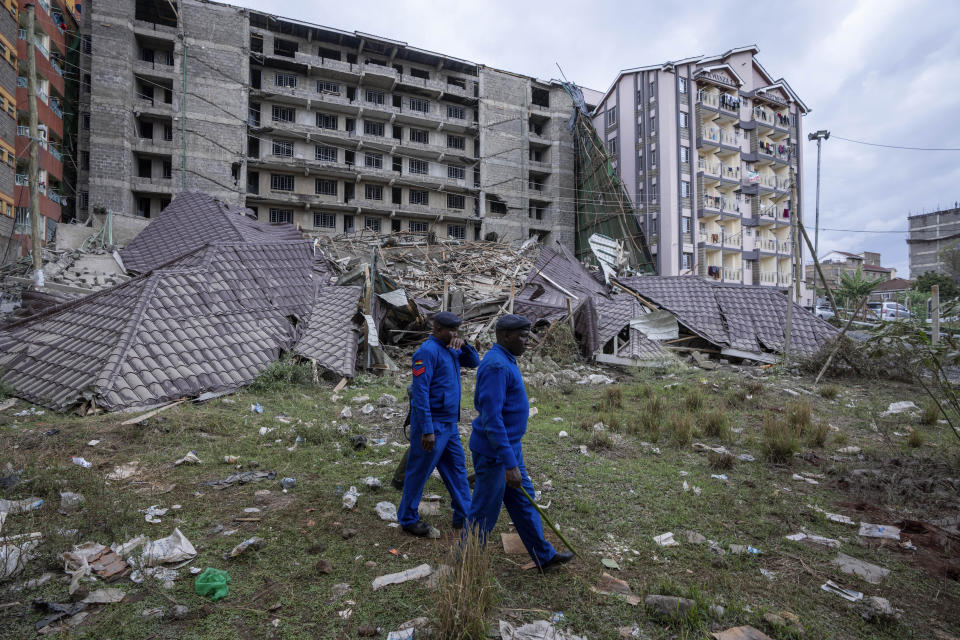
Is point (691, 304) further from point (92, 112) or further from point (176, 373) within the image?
point (92, 112)

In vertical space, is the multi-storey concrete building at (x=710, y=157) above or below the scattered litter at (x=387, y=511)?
above

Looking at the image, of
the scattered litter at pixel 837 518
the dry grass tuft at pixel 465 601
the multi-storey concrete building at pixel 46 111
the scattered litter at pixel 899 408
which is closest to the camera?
the dry grass tuft at pixel 465 601

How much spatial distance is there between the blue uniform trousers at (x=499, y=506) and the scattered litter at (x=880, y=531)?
98.1 inches

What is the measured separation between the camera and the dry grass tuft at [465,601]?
2154 millimetres

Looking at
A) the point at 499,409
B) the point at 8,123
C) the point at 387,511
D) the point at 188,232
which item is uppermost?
the point at 8,123

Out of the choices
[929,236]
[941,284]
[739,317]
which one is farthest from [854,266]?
[739,317]

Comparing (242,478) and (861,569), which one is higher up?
(242,478)

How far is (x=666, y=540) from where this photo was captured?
3.37 m

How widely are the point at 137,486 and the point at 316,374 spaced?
4157mm

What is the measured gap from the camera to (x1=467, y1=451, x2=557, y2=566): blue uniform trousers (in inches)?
112

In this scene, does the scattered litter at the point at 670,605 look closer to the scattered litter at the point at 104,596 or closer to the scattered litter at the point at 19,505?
the scattered litter at the point at 104,596

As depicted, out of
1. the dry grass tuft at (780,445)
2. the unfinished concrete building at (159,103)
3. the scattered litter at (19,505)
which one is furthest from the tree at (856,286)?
the unfinished concrete building at (159,103)

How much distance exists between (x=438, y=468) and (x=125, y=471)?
9.89 feet

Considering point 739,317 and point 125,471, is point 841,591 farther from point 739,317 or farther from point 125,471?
point 739,317
